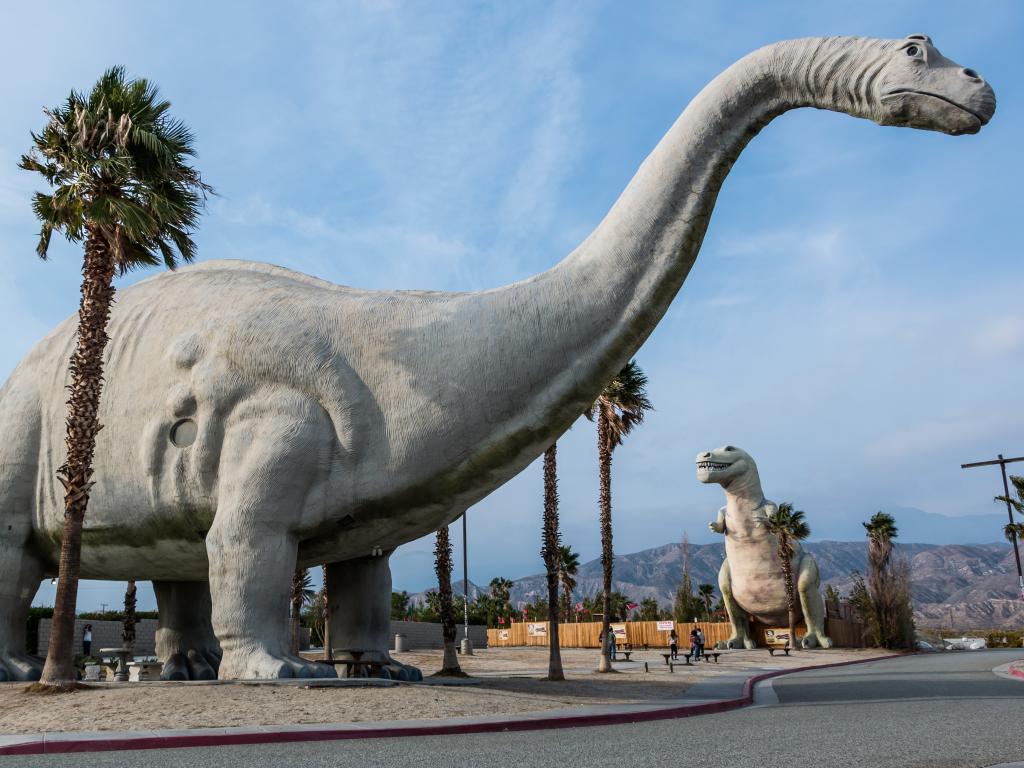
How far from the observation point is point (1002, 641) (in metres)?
56.3

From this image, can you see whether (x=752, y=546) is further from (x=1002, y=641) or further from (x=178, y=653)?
(x=1002, y=641)

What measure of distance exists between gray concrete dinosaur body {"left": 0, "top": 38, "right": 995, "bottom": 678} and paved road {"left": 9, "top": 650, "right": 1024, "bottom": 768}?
2986mm

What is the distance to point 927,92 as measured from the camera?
9.05 meters

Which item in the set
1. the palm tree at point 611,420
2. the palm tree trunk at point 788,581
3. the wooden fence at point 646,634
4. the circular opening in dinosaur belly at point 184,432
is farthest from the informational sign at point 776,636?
the circular opening in dinosaur belly at point 184,432

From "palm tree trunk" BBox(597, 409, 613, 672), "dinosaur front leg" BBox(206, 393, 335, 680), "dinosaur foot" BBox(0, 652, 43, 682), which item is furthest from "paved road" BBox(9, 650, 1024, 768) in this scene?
"palm tree trunk" BBox(597, 409, 613, 672)

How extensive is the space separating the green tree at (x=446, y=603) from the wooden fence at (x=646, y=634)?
19.5 m

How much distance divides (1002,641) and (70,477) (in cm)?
5821

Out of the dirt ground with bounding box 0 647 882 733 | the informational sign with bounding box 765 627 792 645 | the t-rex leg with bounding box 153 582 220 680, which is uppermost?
the t-rex leg with bounding box 153 582 220 680

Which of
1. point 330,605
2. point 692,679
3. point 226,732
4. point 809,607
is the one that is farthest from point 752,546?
point 226,732

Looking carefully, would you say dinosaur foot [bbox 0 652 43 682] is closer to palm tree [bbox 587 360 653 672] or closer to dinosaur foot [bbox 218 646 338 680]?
dinosaur foot [bbox 218 646 338 680]

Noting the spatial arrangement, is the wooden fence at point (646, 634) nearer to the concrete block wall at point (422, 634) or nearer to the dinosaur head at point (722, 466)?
the concrete block wall at point (422, 634)

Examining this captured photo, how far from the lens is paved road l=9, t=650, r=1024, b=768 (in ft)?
21.4

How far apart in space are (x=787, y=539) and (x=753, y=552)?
3.97 feet

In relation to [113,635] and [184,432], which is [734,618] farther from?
[184,432]
